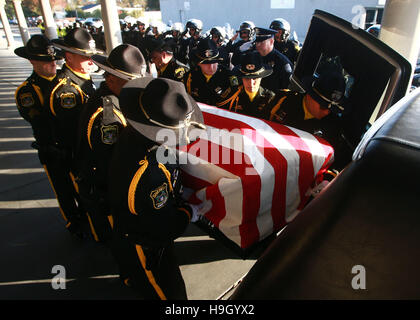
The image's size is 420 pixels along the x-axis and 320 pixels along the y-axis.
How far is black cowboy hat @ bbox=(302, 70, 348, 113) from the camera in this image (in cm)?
193

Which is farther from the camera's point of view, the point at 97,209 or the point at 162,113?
the point at 97,209

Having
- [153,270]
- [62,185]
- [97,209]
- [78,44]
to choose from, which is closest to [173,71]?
[78,44]

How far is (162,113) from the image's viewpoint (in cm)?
129

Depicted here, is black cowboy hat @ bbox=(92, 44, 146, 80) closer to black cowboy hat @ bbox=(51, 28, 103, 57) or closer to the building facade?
black cowboy hat @ bbox=(51, 28, 103, 57)

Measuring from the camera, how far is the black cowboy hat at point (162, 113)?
1.30 metres

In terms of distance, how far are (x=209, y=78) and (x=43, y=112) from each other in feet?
6.46

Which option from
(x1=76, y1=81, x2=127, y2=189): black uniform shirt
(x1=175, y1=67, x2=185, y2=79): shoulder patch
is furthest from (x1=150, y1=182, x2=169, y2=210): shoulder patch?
(x1=175, y1=67, x2=185, y2=79): shoulder patch

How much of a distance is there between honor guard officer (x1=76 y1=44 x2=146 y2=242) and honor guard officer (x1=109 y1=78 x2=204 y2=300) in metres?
0.44

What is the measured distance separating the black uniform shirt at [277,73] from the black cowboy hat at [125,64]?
2.22 m

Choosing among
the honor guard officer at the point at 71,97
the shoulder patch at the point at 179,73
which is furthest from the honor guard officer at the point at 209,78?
the honor guard officer at the point at 71,97

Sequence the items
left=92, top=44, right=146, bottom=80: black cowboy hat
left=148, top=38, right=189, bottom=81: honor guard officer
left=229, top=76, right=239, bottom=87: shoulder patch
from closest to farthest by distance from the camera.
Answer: left=92, top=44, right=146, bottom=80: black cowboy hat, left=229, top=76, right=239, bottom=87: shoulder patch, left=148, top=38, right=189, bottom=81: honor guard officer

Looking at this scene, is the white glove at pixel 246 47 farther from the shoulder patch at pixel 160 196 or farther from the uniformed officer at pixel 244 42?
the shoulder patch at pixel 160 196

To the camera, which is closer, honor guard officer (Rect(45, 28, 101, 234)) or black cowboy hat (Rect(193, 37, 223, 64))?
honor guard officer (Rect(45, 28, 101, 234))

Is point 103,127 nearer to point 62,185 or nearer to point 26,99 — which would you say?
point 62,185
